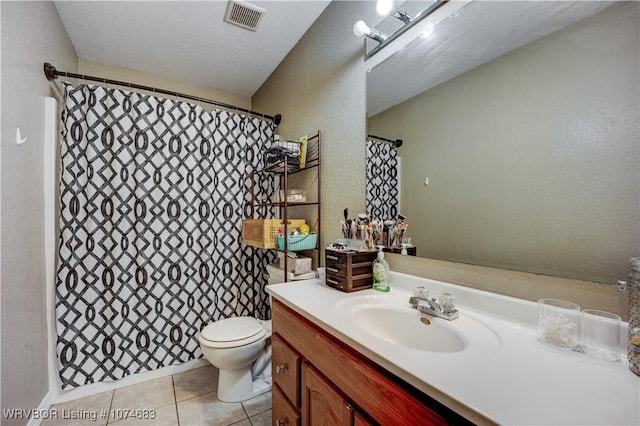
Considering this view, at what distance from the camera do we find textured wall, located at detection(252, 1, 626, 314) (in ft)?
3.62

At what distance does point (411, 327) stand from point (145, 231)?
181cm

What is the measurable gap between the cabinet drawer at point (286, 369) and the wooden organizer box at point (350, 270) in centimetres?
33

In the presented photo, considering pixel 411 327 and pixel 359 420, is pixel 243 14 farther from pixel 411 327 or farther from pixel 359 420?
pixel 359 420

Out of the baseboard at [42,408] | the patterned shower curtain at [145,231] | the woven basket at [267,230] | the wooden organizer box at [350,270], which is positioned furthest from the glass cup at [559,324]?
the baseboard at [42,408]

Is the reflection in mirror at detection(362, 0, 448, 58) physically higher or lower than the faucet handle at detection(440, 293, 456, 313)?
higher

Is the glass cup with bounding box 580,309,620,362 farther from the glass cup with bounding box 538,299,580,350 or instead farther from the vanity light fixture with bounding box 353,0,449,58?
the vanity light fixture with bounding box 353,0,449,58

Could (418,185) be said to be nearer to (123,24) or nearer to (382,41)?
(382,41)

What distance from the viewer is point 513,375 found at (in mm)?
560

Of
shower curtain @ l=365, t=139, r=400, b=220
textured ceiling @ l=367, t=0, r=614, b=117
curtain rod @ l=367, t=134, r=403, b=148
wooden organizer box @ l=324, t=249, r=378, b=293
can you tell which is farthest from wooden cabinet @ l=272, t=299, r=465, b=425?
textured ceiling @ l=367, t=0, r=614, b=117

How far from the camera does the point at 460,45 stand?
103 centimetres

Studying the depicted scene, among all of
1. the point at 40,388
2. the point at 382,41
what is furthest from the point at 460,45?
the point at 40,388

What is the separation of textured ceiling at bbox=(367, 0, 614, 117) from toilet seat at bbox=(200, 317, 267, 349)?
144cm

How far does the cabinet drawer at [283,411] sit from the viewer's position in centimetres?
101

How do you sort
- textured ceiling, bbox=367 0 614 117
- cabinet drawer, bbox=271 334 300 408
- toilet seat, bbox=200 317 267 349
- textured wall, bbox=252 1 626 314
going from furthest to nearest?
toilet seat, bbox=200 317 267 349
textured wall, bbox=252 1 626 314
cabinet drawer, bbox=271 334 300 408
textured ceiling, bbox=367 0 614 117
